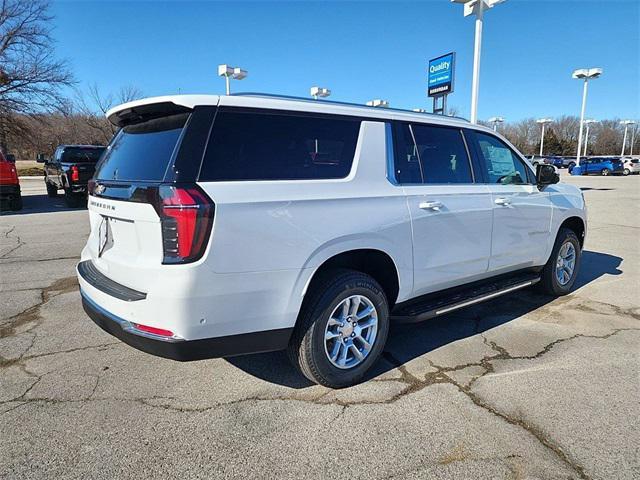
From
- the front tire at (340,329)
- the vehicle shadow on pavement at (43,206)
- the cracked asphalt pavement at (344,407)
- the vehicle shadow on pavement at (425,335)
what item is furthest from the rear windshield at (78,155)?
the front tire at (340,329)

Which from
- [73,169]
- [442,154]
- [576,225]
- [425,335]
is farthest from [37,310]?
[73,169]

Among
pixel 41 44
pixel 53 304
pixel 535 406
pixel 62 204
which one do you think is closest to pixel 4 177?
pixel 62 204

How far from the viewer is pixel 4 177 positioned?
39.8 feet

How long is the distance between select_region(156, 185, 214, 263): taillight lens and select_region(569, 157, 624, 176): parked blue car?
50105 millimetres

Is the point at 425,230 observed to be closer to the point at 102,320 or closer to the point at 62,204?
the point at 102,320

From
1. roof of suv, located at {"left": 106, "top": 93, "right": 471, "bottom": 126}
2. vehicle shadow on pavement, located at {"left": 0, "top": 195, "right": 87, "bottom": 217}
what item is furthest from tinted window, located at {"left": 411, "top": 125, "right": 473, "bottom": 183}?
vehicle shadow on pavement, located at {"left": 0, "top": 195, "right": 87, "bottom": 217}

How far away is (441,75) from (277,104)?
14.4 meters

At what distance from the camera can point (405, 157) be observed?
343cm

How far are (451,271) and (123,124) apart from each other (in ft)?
9.68

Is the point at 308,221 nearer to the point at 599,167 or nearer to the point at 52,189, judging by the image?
the point at 52,189

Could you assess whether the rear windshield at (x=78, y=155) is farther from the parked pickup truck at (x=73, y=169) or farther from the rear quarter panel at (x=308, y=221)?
the rear quarter panel at (x=308, y=221)

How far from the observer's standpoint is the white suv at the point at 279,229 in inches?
95.3

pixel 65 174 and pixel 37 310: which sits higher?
pixel 65 174

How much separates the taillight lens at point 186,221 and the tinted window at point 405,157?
62.7 inches
